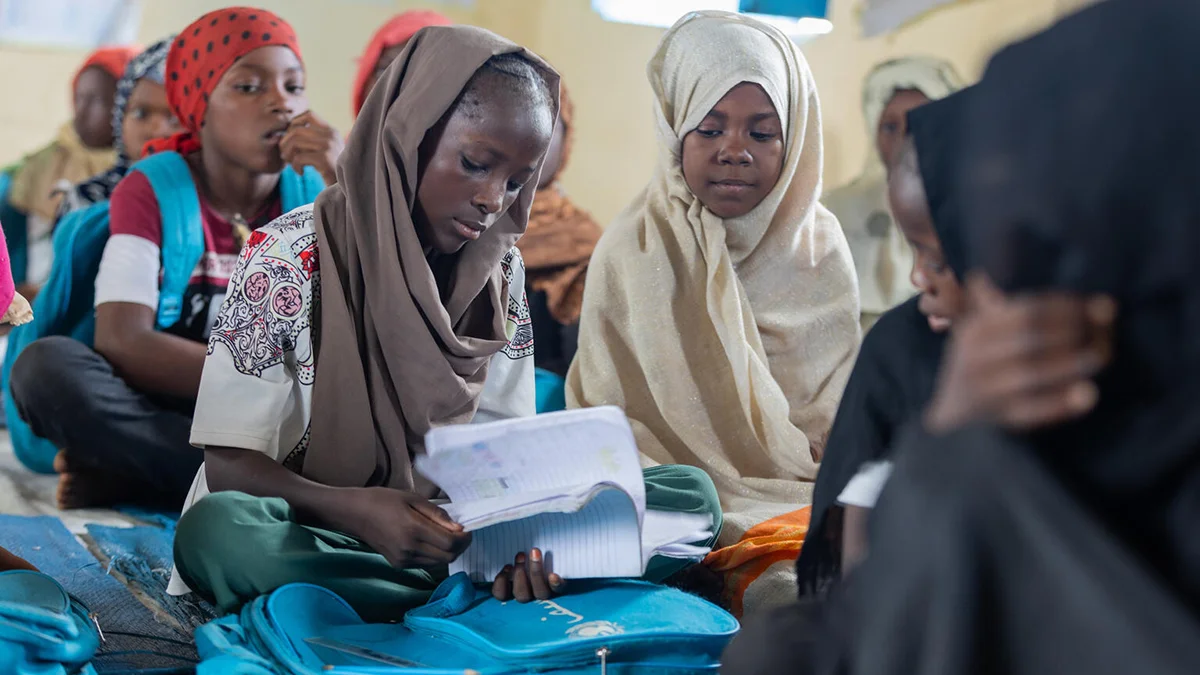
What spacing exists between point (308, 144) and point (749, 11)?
6.39ft

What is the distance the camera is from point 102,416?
2.36 m

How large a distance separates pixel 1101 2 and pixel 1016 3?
246 cm

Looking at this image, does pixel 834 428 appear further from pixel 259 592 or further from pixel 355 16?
pixel 355 16

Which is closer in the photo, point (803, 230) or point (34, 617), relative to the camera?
point (34, 617)

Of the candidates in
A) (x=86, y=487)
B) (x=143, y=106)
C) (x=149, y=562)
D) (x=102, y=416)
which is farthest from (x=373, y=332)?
(x=143, y=106)

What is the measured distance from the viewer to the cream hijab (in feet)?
7.41

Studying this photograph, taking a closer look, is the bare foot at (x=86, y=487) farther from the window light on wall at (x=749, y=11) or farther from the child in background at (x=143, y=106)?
the window light on wall at (x=749, y=11)

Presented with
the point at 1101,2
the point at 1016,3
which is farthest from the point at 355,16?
the point at 1101,2

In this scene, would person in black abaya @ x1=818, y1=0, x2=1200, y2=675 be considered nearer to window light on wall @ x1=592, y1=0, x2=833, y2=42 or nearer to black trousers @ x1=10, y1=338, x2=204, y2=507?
black trousers @ x1=10, y1=338, x2=204, y2=507

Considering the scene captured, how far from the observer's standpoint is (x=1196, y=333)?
677 mm

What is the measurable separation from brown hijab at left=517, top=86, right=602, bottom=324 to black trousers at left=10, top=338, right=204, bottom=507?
47.4 inches

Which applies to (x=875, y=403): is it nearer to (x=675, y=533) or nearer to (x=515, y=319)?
(x=675, y=533)

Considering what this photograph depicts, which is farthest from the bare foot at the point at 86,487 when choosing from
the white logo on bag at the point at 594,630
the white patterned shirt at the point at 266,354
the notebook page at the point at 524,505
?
the white logo on bag at the point at 594,630

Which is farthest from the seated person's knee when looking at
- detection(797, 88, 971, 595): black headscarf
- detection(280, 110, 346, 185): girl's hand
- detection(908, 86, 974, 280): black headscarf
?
detection(908, 86, 974, 280): black headscarf
